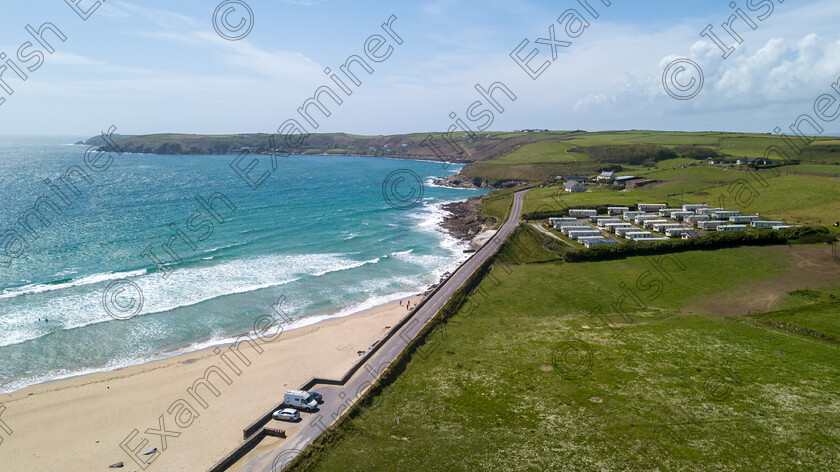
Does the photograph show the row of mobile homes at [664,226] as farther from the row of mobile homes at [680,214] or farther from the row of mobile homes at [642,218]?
the row of mobile homes at [680,214]

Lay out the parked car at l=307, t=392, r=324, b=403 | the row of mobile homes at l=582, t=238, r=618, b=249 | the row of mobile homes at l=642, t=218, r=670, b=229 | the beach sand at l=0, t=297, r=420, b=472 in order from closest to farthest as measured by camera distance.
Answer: the beach sand at l=0, t=297, r=420, b=472 < the parked car at l=307, t=392, r=324, b=403 < the row of mobile homes at l=582, t=238, r=618, b=249 < the row of mobile homes at l=642, t=218, r=670, b=229

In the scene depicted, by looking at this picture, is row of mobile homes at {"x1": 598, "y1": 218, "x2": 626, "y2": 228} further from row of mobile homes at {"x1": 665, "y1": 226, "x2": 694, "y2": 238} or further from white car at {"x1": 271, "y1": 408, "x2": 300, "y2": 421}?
white car at {"x1": 271, "y1": 408, "x2": 300, "y2": 421}

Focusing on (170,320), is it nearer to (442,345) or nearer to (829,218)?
(442,345)

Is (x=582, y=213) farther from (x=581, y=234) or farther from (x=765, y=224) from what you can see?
(x=765, y=224)

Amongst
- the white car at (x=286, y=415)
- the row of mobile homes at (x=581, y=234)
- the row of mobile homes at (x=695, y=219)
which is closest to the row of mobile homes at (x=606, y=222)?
the row of mobile homes at (x=581, y=234)

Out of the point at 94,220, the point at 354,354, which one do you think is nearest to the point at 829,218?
the point at 354,354

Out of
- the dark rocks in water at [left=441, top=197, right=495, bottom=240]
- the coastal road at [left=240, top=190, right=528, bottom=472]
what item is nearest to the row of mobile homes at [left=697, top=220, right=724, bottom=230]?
the dark rocks in water at [left=441, top=197, right=495, bottom=240]
